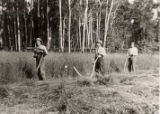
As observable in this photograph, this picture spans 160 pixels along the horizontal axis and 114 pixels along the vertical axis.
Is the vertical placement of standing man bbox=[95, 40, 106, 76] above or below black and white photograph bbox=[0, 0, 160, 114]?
above

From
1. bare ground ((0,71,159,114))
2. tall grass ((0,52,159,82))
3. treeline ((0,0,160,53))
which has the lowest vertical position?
bare ground ((0,71,159,114))

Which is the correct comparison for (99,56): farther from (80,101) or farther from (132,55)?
(80,101)

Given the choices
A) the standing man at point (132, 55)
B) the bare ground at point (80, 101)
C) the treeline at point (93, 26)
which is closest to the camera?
the bare ground at point (80, 101)

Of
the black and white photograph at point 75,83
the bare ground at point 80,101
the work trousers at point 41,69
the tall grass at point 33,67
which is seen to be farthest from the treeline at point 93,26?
the bare ground at point 80,101

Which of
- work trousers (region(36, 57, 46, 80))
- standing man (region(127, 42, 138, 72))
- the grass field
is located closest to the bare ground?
the grass field

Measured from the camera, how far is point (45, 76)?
1233cm

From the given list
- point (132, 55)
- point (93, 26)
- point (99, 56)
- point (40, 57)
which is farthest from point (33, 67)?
point (93, 26)

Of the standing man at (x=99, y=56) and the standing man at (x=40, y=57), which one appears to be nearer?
the standing man at (x=40, y=57)

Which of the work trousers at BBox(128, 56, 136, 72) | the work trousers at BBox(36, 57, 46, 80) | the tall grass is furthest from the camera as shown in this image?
the work trousers at BBox(128, 56, 136, 72)

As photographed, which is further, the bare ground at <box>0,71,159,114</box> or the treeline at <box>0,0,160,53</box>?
the treeline at <box>0,0,160,53</box>

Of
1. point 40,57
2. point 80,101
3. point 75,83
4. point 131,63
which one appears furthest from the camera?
point 131,63

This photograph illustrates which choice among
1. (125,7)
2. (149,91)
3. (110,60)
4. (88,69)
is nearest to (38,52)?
(88,69)

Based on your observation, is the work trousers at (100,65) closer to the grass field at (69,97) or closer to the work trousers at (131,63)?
the grass field at (69,97)

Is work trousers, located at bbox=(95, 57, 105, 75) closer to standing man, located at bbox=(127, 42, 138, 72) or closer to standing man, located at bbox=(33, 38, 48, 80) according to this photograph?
→ standing man, located at bbox=(33, 38, 48, 80)
